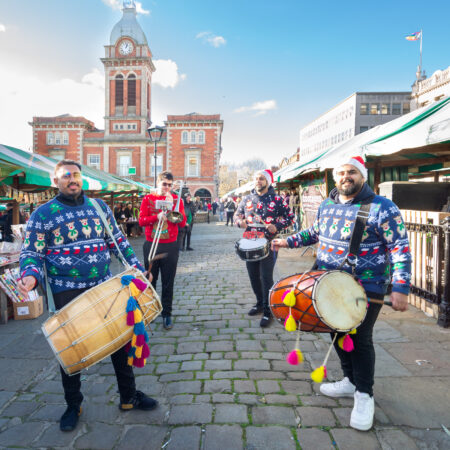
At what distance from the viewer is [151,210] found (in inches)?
166

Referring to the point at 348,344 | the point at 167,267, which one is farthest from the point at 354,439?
the point at 167,267

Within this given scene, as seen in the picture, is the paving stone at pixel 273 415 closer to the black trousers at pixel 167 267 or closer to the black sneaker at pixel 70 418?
the black sneaker at pixel 70 418

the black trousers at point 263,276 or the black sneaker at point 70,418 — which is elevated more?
the black trousers at point 263,276

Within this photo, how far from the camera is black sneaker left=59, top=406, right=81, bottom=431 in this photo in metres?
2.32

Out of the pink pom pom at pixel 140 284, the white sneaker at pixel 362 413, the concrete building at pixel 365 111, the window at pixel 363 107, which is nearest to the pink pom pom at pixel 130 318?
the pink pom pom at pixel 140 284

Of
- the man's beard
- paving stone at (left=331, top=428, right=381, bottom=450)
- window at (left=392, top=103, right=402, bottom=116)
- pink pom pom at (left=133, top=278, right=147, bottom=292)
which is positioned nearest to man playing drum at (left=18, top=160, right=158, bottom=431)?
pink pom pom at (left=133, top=278, right=147, bottom=292)

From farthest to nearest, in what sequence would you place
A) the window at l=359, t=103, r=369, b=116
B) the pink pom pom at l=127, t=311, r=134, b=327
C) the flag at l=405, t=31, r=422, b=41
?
1. the window at l=359, t=103, r=369, b=116
2. the flag at l=405, t=31, r=422, b=41
3. the pink pom pom at l=127, t=311, r=134, b=327

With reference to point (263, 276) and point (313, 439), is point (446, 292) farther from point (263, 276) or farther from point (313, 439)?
point (313, 439)

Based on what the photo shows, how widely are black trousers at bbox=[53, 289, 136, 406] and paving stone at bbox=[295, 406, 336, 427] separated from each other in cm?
126

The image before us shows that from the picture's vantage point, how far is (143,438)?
7.29 feet

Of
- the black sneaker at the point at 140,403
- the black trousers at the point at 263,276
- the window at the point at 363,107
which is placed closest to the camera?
the black sneaker at the point at 140,403

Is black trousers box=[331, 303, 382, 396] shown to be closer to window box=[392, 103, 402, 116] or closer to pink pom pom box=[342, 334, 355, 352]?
pink pom pom box=[342, 334, 355, 352]

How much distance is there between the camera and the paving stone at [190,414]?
238 centimetres

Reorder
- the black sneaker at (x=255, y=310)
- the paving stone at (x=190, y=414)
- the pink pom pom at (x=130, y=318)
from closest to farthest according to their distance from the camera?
the pink pom pom at (x=130, y=318) < the paving stone at (x=190, y=414) < the black sneaker at (x=255, y=310)
